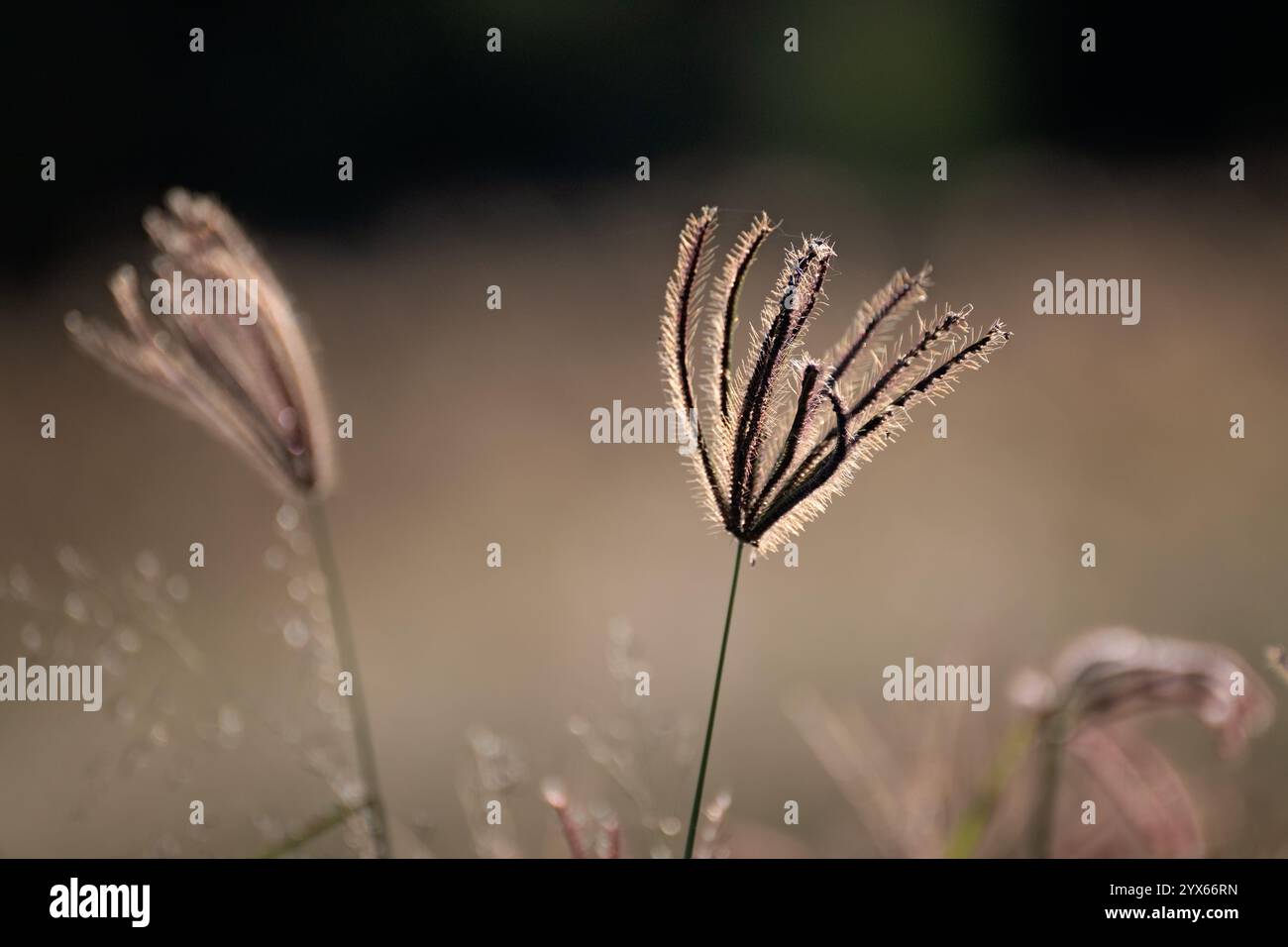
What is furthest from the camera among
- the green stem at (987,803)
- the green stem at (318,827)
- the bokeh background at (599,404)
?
the bokeh background at (599,404)

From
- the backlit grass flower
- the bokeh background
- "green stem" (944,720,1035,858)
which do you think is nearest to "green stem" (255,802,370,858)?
the bokeh background

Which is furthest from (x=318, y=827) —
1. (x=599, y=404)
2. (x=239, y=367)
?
(x=599, y=404)

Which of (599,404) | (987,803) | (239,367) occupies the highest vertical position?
(599,404)

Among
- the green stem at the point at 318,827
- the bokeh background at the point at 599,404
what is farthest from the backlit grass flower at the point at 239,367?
the green stem at the point at 318,827

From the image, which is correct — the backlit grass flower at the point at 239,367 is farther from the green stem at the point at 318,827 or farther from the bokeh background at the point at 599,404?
the green stem at the point at 318,827

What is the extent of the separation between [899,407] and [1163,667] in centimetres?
43

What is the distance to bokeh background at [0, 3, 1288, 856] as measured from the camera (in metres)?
3.21

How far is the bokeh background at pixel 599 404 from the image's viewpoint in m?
3.21

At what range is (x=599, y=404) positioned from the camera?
18.6ft

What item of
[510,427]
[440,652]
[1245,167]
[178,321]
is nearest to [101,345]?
[178,321]

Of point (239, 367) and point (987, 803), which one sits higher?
point (239, 367)

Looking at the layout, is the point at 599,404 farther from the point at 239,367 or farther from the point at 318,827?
the point at 318,827
